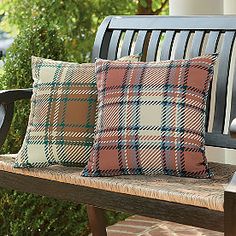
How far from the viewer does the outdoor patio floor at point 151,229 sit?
3.52 meters

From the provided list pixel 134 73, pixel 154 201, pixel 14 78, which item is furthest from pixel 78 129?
pixel 14 78

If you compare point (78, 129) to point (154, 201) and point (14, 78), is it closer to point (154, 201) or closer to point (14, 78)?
point (154, 201)

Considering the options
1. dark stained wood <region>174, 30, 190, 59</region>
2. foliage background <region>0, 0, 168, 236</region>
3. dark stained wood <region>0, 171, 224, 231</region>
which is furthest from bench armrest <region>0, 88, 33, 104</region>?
dark stained wood <region>174, 30, 190, 59</region>

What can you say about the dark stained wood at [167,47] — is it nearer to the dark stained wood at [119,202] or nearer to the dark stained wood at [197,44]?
Answer: the dark stained wood at [197,44]

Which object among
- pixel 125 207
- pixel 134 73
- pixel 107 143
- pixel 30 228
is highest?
pixel 134 73

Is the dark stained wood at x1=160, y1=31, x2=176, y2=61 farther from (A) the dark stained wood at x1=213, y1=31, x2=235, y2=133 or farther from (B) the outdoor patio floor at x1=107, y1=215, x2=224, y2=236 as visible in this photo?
(B) the outdoor patio floor at x1=107, y1=215, x2=224, y2=236

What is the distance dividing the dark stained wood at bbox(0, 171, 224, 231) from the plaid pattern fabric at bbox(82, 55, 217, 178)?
0.10m

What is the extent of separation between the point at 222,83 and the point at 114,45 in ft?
1.96

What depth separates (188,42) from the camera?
3139 millimetres

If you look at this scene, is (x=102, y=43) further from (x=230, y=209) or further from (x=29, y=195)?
(x=230, y=209)

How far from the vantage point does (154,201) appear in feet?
7.74

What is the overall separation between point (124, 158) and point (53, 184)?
0.29 m

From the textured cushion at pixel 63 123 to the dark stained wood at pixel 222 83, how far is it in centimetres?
50

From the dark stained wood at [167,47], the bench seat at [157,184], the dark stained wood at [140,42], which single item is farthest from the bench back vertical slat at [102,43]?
the bench seat at [157,184]
